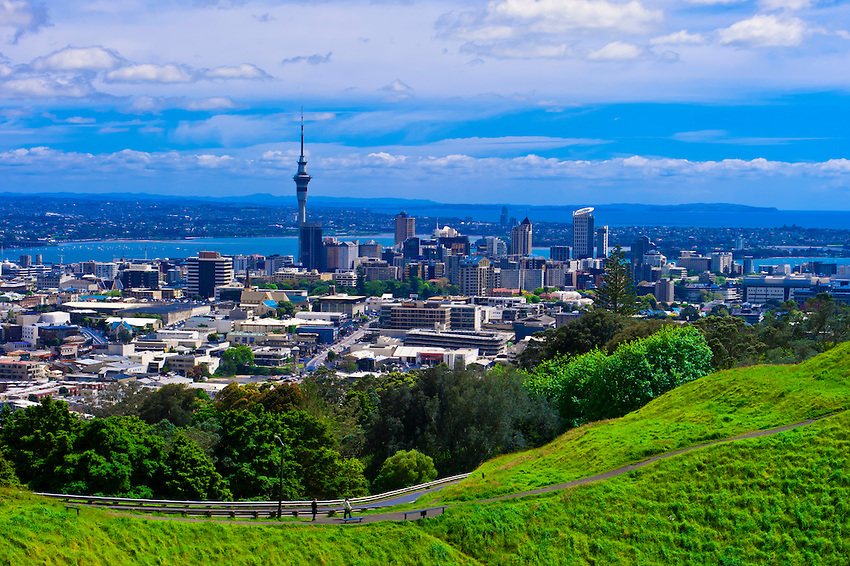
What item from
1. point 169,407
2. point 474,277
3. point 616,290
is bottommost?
point 169,407

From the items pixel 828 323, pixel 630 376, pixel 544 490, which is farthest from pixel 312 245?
pixel 544 490

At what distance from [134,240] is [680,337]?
18276cm

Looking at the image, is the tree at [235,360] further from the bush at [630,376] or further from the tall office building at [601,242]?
the tall office building at [601,242]

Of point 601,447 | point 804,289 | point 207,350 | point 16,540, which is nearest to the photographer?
point 16,540

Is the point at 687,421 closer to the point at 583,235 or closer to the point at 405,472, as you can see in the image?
the point at 405,472

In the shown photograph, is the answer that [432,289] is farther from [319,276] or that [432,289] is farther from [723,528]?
[723,528]

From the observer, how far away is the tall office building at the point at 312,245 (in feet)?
426

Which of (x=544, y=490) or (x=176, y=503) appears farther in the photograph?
(x=176, y=503)

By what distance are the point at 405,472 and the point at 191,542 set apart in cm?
720

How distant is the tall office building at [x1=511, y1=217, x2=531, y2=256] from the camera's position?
456 feet

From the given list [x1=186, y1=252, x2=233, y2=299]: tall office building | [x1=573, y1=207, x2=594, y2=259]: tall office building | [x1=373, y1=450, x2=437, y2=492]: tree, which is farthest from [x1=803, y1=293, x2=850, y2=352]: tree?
[x1=573, y1=207, x2=594, y2=259]: tall office building

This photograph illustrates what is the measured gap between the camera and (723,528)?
1213 centimetres

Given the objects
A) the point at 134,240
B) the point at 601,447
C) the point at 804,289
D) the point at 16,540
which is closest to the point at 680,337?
the point at 601,447

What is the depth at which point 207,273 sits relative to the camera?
94625mm
